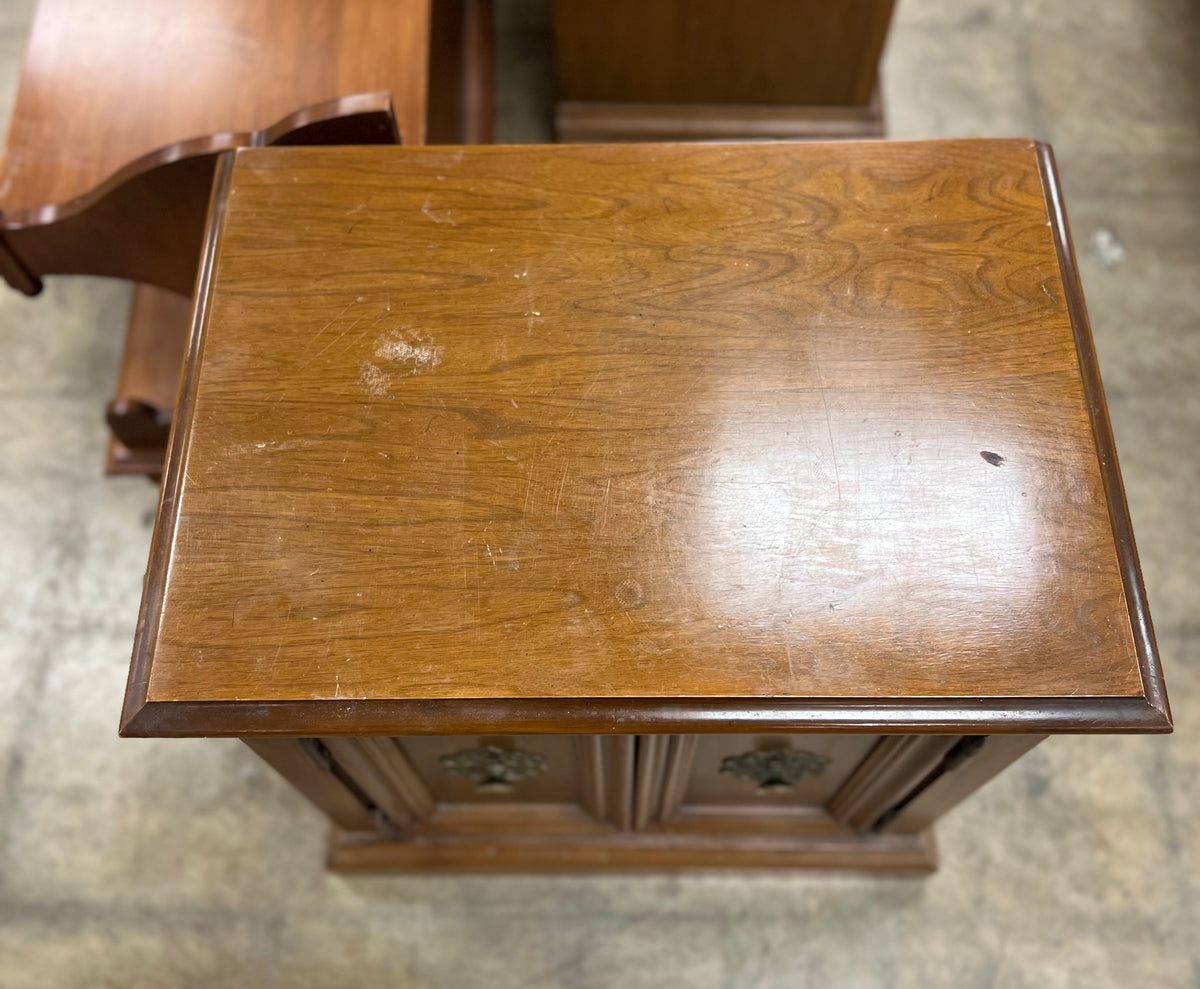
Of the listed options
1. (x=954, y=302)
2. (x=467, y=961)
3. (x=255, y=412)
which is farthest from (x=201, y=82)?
(x=467, y=961)

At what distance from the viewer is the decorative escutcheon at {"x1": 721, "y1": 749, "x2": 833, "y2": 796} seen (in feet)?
4.98

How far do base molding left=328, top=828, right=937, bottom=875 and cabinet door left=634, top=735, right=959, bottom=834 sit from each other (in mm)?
33

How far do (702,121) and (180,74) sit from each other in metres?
1.13

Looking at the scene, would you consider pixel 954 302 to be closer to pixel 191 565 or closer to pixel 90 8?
pixel 191 565

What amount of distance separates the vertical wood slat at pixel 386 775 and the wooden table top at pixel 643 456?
33 cm

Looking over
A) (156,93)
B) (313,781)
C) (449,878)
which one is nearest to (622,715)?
(313,781)

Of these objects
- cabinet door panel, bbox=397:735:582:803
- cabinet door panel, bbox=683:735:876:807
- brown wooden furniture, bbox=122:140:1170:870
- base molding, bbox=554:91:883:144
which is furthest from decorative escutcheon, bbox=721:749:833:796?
base molding, bbox=554:91:883:144

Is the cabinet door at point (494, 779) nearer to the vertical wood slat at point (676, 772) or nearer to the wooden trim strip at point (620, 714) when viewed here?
the vertical wood slat at point (676, 772)

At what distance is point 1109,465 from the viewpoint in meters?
1.17

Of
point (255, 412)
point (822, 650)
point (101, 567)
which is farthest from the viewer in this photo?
point (101, 567)

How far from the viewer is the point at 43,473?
2229mm

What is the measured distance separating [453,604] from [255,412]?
330mm

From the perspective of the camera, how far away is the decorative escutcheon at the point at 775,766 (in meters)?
1.52

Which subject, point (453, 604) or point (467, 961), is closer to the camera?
point (453, 604)
